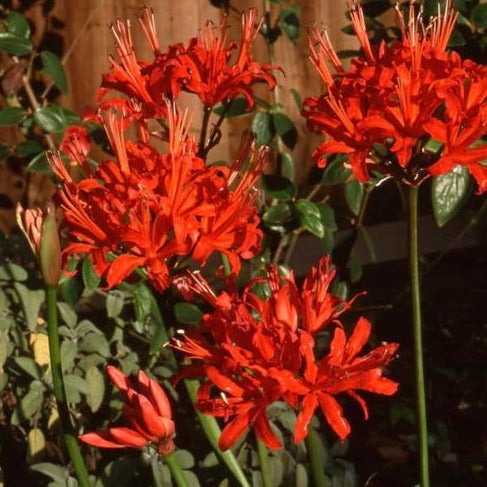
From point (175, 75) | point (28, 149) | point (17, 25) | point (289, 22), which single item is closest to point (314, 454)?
point (175, 75)

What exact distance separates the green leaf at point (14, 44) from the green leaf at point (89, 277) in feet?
1.95

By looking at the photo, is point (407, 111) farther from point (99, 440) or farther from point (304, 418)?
point (99, 440)

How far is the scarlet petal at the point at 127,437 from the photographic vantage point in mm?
→ 1265

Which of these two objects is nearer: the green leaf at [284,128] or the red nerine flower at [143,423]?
the red nerine flower at [143,423]

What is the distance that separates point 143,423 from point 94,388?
3.01 ft

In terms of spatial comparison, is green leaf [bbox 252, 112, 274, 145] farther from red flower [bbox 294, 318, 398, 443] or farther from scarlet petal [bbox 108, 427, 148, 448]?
scarlet petal [bbox 108, 427, 148, 448]

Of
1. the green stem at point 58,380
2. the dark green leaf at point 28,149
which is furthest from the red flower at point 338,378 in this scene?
the dark green leaf at point 28,149

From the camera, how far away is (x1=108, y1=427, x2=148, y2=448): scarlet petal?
1265 mm

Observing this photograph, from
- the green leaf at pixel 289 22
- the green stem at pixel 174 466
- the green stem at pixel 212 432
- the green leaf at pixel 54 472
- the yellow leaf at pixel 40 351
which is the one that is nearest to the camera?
the green stem at pixel 174 466

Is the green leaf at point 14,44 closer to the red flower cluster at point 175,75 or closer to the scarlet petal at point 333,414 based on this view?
the red flower cluster at point 175,75

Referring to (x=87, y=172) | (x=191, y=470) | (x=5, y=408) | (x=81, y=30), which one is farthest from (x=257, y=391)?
(x=81, y=30)

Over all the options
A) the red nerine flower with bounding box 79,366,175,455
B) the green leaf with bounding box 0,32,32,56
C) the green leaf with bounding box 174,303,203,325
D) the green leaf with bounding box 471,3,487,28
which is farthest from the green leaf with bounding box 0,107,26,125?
the red nerine flower with bounding box 79,366,175,455

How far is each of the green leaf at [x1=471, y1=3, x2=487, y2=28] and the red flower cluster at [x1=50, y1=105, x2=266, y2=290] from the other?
Answer: 1.23 m

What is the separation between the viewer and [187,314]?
2297 mm
